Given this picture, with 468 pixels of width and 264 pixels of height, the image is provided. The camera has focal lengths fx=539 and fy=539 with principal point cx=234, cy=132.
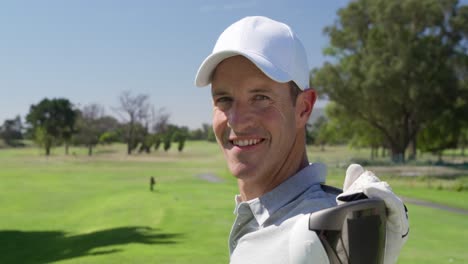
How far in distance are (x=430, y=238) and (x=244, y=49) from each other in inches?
528

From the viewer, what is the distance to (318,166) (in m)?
1.93

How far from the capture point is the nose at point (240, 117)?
6.03ft

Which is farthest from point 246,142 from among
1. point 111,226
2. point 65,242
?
point 111,226

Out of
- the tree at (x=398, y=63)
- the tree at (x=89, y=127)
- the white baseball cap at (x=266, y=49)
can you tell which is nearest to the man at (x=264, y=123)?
the white baseball cap at (x=266, y=49)

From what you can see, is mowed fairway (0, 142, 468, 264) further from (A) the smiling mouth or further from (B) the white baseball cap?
(B) the white baseball cap

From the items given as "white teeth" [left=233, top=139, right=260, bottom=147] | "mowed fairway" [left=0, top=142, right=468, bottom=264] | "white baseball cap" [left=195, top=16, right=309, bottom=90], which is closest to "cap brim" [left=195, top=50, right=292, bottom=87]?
"white baseball cap" [left=195, top=16, right=309, bottom=90]

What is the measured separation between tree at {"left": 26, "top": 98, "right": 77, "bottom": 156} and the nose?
9751 centimetres

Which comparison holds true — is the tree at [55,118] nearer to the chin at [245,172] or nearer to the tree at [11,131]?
the tree at [11,131]

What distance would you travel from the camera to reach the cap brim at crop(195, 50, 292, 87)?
5.56 feet

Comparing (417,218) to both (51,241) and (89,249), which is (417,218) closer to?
(89,249)

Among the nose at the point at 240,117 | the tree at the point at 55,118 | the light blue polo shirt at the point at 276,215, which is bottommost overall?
the light blue polo shirt at the point at 276,215

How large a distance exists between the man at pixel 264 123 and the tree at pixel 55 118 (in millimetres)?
97502

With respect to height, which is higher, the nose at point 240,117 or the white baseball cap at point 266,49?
the white baseball cap at point 266,49

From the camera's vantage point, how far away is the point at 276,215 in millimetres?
1742
